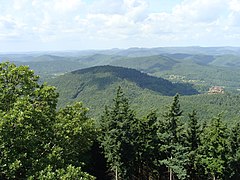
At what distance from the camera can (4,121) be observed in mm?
18062

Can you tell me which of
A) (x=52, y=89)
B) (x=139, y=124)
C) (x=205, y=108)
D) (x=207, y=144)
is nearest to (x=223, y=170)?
(x=207, y=144)

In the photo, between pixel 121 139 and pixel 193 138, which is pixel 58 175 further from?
pixel 193 138

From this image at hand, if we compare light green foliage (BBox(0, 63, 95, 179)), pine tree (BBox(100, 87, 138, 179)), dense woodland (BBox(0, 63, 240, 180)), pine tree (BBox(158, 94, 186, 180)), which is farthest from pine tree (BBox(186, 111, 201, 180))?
light green foliage (BBox(0, 63, 95, 179))

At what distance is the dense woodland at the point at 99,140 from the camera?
1888cm

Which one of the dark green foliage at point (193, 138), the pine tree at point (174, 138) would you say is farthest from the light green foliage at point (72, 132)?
the dark green foliage at point (193, 138)

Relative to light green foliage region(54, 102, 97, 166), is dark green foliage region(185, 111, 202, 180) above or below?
below

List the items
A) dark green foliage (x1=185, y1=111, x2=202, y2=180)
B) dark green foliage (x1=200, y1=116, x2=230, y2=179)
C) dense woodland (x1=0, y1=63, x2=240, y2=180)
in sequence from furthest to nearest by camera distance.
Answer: dark green foliage (x1=185, y1=111, x2=202, y2=180)
dark green foliage (x1=200, y1=116, x2=230, y2=179)
dense woodland (x1=0, y1=63, x2=240, y2=180)

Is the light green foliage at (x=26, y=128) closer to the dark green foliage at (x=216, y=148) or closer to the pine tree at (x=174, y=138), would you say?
the pine tree at (x=174, y=138)

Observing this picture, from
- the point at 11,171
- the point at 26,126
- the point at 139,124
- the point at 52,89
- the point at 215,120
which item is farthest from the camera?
the point at 139,124

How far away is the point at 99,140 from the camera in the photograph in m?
47.4

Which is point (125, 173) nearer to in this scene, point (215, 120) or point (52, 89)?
point (215, 120)

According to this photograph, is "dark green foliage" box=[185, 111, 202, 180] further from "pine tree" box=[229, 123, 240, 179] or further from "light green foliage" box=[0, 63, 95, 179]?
"light green foliage" box=[0, 63, 95, 179]

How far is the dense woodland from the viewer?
18875mm

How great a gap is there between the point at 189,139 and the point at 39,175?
31000 mm
